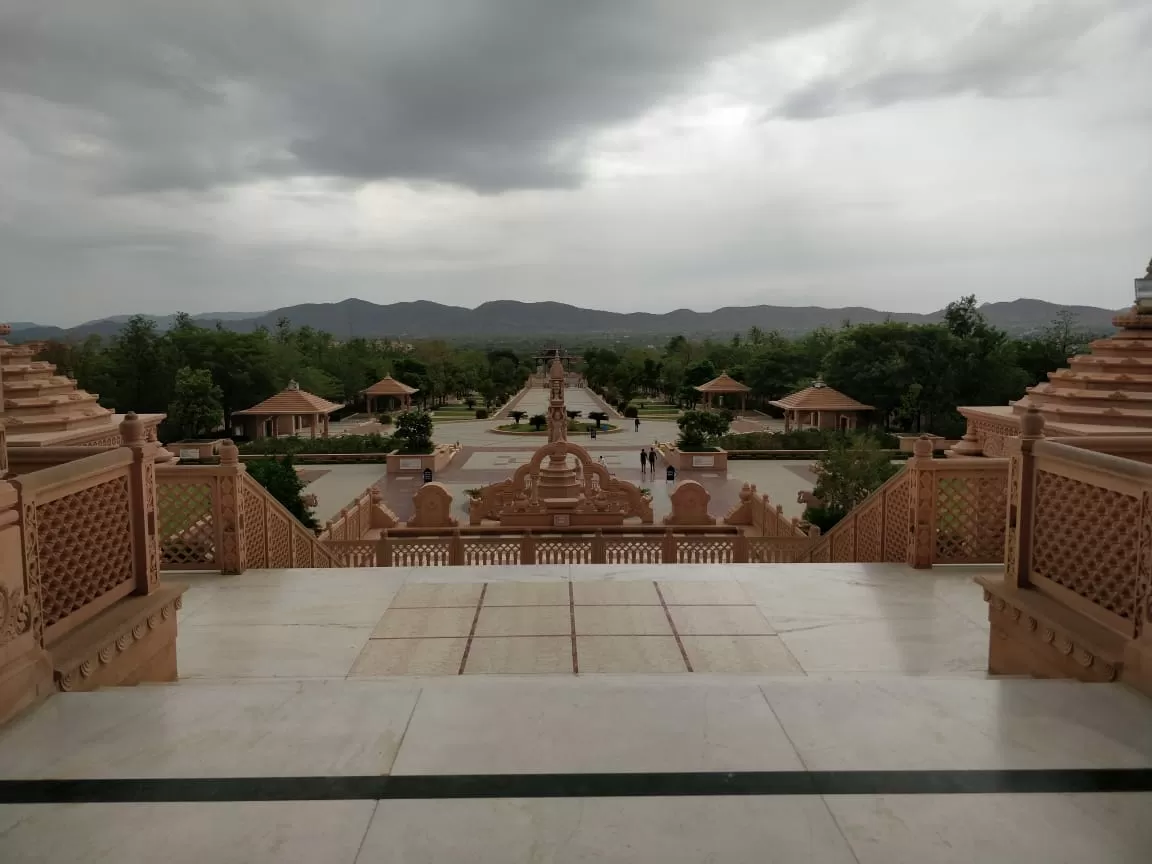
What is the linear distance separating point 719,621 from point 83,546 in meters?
4.25

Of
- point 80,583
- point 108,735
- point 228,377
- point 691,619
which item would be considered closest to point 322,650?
point 80,583

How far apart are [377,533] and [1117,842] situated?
47.3 ft

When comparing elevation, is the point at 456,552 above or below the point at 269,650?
below

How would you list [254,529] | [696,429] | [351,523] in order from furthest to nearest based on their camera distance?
[696,429], [351,523], [254,529]

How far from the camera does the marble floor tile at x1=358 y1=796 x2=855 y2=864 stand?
267 centimetres

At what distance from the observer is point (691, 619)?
6.30 metres

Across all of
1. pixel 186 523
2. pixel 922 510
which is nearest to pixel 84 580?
pixel 186 523

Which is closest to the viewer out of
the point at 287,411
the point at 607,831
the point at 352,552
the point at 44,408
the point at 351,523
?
the point at 607,831

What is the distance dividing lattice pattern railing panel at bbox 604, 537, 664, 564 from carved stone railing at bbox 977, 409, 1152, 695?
20.4ft

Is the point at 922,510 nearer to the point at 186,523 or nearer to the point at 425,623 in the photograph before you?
the point at 425,623

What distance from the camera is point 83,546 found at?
4.61 m

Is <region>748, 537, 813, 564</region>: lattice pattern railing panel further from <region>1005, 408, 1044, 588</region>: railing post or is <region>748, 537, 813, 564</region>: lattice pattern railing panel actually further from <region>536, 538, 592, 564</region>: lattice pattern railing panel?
<region>1005, 408, 1044, 588</region>: railing post

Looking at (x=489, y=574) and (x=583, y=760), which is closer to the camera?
(x=583, y=760)

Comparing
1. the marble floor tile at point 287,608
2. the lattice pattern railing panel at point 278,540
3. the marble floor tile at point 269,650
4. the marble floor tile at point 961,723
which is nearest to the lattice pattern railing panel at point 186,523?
the lattice pattern railing panel at point 278,540
